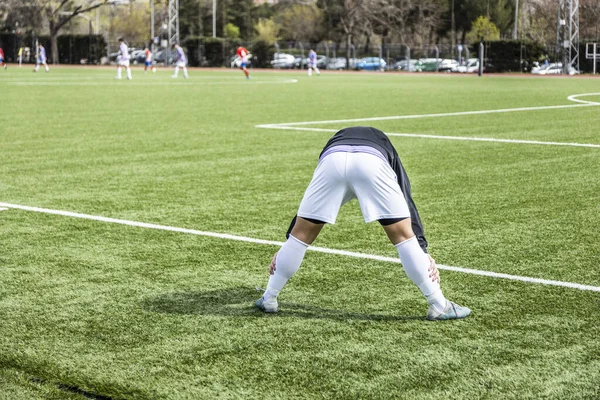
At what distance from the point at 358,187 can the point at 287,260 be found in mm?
636

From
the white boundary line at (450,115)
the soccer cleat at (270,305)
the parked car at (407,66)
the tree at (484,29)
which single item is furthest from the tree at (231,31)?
the soccer cleat at (270,305)

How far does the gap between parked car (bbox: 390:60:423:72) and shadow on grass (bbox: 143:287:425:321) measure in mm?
73932

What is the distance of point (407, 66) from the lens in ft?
260

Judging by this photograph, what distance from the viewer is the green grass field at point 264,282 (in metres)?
4.61

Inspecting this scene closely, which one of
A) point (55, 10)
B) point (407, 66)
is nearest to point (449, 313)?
point (407, 66)

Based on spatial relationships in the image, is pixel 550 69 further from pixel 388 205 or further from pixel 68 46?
pixel 388 205

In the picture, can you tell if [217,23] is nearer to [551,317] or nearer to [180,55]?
[180,55]

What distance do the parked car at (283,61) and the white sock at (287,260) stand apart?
7713 centimetres

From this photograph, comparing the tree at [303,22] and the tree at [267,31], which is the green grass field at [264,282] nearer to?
the tree at [303,22]

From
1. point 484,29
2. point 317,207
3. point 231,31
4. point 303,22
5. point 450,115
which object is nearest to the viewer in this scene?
point 317,207

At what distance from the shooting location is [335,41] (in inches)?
4154

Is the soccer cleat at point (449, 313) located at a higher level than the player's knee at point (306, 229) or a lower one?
lower

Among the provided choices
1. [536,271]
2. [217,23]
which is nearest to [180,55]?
[536,271]

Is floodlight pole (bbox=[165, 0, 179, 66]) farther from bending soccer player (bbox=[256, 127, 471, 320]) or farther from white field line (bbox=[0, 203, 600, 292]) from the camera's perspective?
bending soccer player (bbox=[256, 127, 471, 320])
